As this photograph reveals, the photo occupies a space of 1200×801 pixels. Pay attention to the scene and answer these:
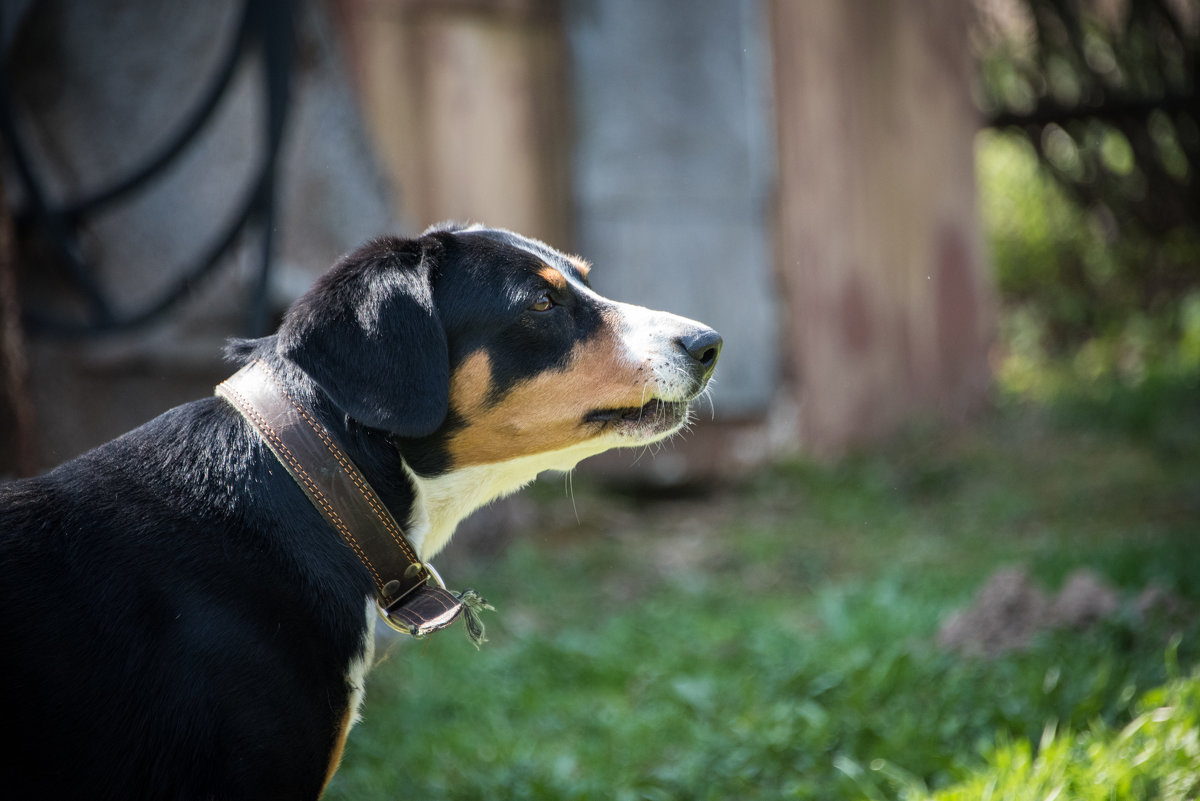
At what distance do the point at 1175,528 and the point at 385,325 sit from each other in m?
3.83

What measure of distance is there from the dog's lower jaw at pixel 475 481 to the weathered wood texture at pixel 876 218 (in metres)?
4.09

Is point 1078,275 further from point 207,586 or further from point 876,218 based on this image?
point 207,586

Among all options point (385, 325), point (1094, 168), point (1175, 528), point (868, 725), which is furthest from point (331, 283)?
point (1094, 168)

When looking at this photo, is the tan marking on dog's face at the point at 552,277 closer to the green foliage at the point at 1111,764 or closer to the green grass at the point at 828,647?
the green grass at the point at 828,647

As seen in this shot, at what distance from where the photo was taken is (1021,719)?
115 inches

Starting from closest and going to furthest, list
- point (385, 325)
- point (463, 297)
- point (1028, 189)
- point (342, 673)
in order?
point (342, 673) → point (385, 325) → point (463, 297) → point (1028, 189)

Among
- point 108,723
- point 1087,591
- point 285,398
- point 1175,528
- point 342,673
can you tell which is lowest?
point 1175,528

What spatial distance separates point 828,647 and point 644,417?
1649mm

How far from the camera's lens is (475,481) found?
234cm

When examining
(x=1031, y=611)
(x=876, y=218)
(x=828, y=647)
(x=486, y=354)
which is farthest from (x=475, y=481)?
(x=876, y=218)

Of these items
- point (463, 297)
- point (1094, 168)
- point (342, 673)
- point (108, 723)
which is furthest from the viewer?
point (1094, 168)

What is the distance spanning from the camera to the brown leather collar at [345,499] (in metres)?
2.02

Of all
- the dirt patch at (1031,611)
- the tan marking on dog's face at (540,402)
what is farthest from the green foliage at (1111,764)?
the tan marking on dog's face at (540,402)

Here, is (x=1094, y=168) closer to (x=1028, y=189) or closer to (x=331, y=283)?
(x=1028, y=189)
